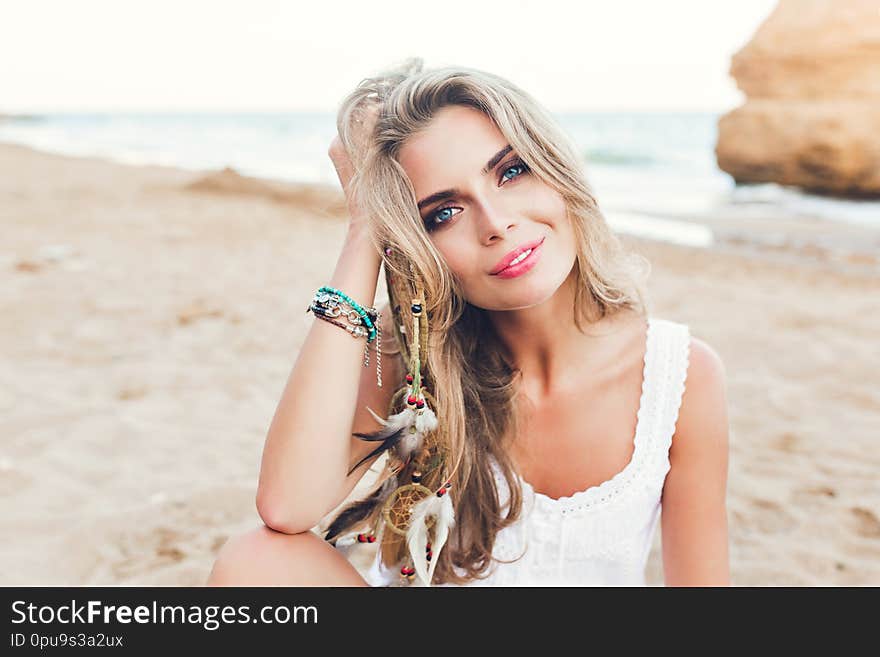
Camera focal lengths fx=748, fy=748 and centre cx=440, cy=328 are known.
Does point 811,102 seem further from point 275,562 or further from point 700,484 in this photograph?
point 275,562

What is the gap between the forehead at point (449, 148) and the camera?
73.4 inches

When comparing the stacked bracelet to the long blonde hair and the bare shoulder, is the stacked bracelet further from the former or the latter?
the bare shoulder

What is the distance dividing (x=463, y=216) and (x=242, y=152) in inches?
1084

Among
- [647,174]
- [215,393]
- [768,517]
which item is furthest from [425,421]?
[647,174]

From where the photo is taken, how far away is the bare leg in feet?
5.62

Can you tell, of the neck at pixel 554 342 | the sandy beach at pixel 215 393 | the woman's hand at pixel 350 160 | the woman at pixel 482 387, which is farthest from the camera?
the sandy beach at pixel 215 393

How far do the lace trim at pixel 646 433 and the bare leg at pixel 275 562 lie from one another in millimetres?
573

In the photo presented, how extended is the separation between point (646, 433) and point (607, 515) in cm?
24

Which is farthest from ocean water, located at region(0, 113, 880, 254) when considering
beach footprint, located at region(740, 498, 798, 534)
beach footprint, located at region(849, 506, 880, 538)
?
beach footprint, located at region(849, 506, 880, 538)

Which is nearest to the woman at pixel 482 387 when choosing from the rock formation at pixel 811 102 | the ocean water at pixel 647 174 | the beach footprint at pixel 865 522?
the ocean water at pixel 647 174

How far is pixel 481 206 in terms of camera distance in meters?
1.85

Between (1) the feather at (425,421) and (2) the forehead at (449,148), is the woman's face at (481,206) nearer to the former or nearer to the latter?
(2) the forehead at (449,148)

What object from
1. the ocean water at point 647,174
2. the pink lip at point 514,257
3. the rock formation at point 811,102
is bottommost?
the ocean water at point 647,174
